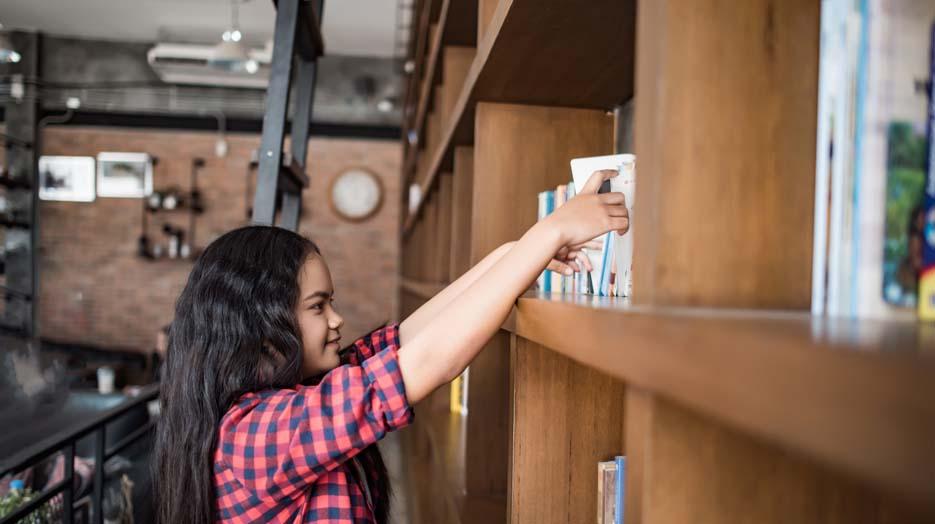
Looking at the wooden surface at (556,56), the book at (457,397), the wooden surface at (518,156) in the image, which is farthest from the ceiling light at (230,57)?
the wooden surface at (518,156)

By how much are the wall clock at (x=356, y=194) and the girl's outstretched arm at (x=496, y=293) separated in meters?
8.00

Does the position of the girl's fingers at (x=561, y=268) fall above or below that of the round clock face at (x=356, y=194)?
below

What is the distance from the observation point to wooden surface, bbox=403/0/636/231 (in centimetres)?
102

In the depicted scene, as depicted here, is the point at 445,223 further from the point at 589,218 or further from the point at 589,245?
the point at 589,218

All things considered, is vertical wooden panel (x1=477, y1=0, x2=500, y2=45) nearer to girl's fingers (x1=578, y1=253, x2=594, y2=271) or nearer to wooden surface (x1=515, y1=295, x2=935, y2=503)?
girl's fingers (x1=578, y1=253, x2=594, y2=271)

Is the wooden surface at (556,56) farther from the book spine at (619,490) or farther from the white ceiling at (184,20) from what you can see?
the white ceiling at (184,20)

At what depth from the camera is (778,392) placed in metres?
0.35

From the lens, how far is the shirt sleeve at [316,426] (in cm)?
99

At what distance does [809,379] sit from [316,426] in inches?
30.5

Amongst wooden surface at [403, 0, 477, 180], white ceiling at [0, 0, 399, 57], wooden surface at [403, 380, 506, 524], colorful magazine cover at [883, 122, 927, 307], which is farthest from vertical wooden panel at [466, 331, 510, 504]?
white ceiling at [0, 0, 399, 57]

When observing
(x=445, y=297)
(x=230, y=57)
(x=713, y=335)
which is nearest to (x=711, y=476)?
(x=713, y=335)

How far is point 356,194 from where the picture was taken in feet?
29.3

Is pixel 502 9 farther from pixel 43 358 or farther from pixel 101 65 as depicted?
pixel 101 65

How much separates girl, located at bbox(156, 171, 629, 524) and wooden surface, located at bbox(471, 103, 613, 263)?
0.19 metres
